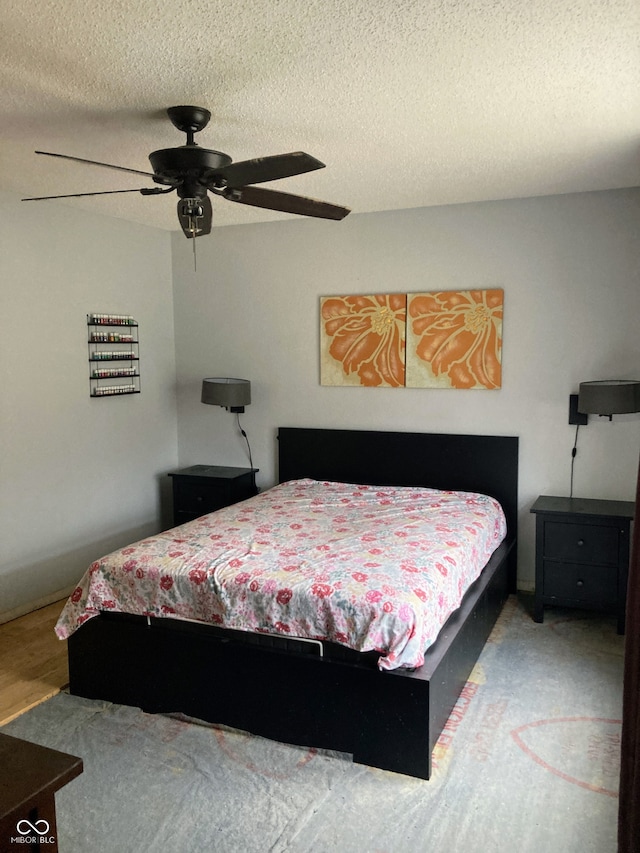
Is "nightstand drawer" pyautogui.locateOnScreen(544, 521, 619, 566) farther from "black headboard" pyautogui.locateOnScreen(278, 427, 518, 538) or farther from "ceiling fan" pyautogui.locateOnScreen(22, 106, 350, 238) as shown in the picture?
"ceiling fan" pyautogui.locateOnScreen(22, 106, 350, 238)

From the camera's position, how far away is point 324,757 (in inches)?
98.9

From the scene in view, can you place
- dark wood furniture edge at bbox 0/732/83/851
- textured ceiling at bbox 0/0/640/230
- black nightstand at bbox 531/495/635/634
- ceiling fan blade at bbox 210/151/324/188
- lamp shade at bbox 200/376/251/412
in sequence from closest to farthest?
1. dark wood furniture edge at bbox 0/732/83/851
2. textured ceiling at bbox 0/0/640/230
3. ceiling fan blade at bbox 210/151/324/188
4. black nightstand at bbox 531/495/635/634
5. lamp shade at bbox 200/376/251/412

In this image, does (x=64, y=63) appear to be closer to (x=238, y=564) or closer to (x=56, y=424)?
(x=238, y=564)

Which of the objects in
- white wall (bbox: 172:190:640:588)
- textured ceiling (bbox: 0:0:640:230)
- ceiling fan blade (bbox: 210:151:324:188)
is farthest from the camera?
white wall (bbox: 172:190:640:588)

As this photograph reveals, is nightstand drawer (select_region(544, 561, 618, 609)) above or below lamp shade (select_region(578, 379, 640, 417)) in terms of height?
below

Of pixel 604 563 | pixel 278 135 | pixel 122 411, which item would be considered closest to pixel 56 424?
pixel 122 411

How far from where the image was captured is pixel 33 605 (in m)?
4.02

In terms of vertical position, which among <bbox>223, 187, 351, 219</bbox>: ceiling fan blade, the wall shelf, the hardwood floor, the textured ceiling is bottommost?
the hardwood floor

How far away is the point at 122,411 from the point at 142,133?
89.1 inches

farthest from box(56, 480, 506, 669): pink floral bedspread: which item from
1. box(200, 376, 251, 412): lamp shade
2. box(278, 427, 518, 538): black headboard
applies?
box(200, 376, 251, 412): lamp shade

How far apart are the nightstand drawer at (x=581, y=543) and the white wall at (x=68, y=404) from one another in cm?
280

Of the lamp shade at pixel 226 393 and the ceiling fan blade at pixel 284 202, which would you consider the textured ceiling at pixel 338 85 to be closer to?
the ceiling fan blade at pixel 284 202

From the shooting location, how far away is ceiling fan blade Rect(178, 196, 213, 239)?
2518mm

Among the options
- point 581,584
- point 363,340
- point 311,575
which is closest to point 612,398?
point 581,584
